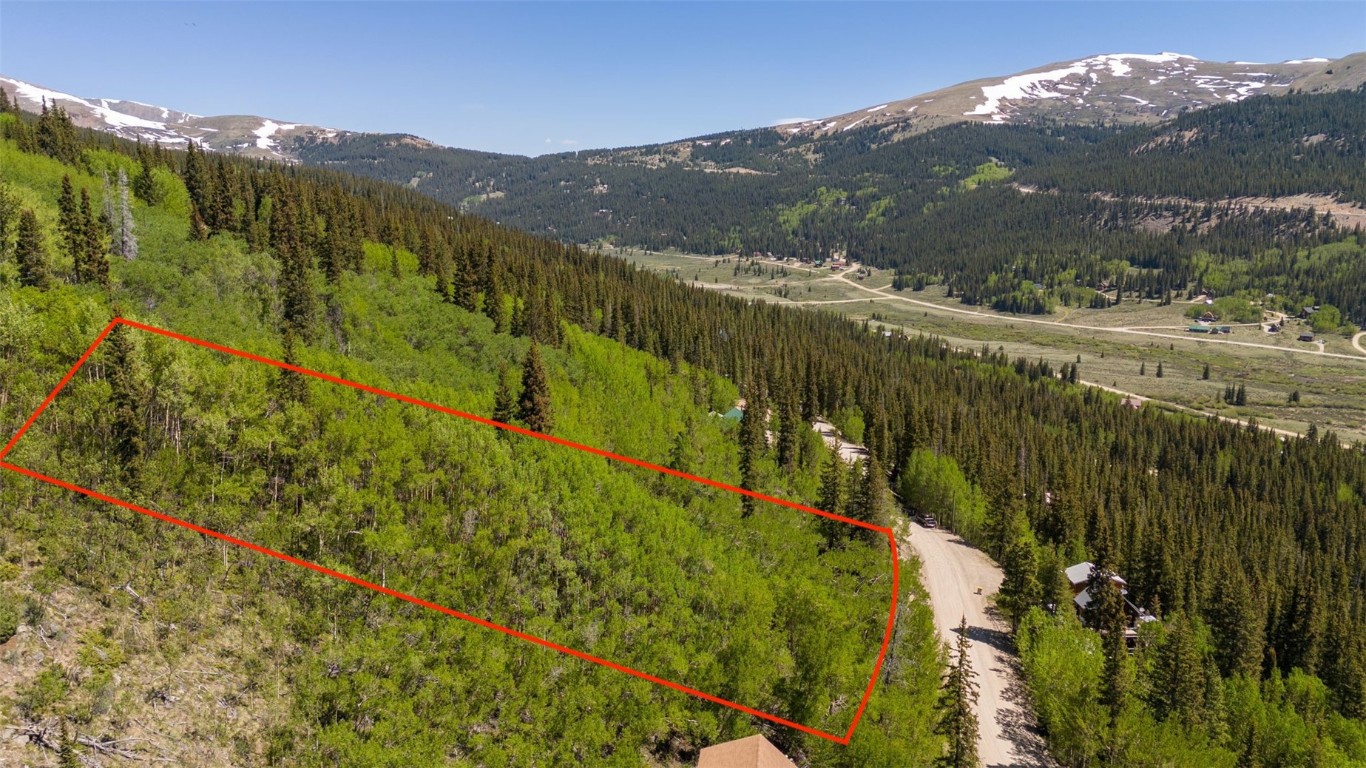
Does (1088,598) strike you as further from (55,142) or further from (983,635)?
(55,142)

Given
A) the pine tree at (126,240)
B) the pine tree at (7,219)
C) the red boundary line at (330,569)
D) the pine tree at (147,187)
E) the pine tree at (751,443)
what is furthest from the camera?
the pine tree at (147,187)

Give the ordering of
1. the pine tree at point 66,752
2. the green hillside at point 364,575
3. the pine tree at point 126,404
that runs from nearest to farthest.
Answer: the pine tree at point 66,752
the green hillside at point 364,575
the pine tree at point 126,404

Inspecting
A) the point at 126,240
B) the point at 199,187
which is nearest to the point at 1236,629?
the point at 126,240

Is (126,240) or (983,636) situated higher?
(126,240)

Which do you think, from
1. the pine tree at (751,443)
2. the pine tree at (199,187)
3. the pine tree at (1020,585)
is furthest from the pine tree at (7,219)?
the pine tree at (1020,585)

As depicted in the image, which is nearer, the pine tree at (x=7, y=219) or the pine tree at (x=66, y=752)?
the pine tree at (x=66, y=752)

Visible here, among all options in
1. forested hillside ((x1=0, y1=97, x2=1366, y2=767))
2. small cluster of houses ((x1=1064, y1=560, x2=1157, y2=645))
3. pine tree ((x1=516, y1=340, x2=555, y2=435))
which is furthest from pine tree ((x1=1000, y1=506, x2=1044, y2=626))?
pine tree ((x1=516, y1=340, x2=555, y2=435))

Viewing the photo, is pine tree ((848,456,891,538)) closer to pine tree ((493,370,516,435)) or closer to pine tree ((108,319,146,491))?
pine tree ((493,370,516,435))

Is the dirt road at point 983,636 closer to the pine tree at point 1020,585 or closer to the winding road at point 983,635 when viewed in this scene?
the winding road at point 983,635
